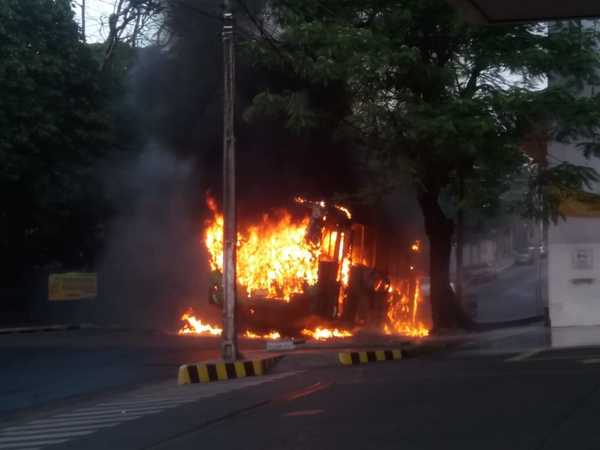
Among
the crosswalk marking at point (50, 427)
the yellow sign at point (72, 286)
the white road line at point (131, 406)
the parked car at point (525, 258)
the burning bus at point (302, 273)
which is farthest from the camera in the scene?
the parked car at point (525, 258)

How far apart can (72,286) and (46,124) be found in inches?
292

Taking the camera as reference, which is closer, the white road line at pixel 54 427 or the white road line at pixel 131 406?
the white road line at pixel 54 427

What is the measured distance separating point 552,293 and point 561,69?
19.3 feet

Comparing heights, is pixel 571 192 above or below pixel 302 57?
below

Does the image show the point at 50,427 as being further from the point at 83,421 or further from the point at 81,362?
the point at 81,362

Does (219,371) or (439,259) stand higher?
(439,259)

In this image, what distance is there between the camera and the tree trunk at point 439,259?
2384 cm

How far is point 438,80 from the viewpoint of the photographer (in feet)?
66.3

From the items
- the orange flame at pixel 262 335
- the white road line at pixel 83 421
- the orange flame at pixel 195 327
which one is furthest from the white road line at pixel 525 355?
the orange flame at pixel 195 327

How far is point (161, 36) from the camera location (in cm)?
2592

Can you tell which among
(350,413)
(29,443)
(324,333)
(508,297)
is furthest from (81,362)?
(508,297)

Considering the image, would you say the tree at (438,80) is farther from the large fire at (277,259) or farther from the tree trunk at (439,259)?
the large fire at (277,259)

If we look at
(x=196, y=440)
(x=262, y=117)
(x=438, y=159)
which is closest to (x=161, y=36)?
(x=262, y=117)

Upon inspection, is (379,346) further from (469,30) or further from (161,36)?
(161,36)
